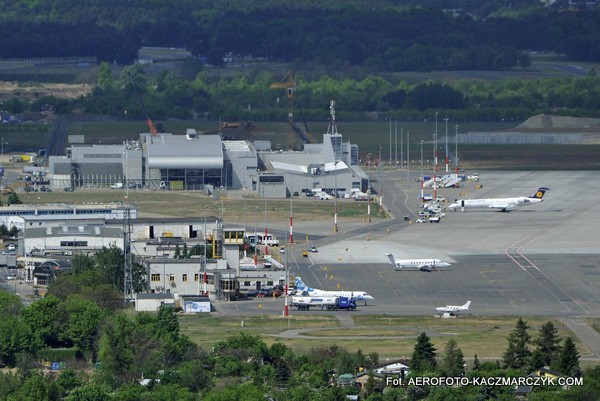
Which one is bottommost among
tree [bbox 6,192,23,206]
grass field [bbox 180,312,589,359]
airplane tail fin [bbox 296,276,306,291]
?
grass field [bbox 180,312,589,359]

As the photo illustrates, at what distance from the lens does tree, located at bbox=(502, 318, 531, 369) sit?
7006 cm

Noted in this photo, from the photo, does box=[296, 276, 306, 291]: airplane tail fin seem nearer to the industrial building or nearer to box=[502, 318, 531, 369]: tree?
box=[502, 318, 531, 369]: tree

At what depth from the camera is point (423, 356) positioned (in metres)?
70.1

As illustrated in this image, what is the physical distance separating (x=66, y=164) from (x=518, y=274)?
51.6 metres

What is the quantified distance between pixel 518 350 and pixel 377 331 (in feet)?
35.7

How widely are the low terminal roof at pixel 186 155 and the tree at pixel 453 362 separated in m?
70.0

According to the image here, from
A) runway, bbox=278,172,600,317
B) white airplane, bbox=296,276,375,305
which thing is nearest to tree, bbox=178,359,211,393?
runway, bbox=278,172,600,317

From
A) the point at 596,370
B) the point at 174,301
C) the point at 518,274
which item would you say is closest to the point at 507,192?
the point at 518,274

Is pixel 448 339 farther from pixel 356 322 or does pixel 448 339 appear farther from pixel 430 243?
pixel 430 243

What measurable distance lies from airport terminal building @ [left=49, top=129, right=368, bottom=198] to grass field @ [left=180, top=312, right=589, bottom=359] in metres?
51.9

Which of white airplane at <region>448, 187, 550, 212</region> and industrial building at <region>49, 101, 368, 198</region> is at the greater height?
industrial building at <region>49, 101, 368, 198</region>

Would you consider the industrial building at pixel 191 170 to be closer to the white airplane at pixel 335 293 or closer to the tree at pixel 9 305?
the white airplane at pixel 335 293

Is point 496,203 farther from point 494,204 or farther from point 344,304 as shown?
→ point 344,304

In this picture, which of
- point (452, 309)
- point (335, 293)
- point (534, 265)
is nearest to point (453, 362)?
point (452, 309)
